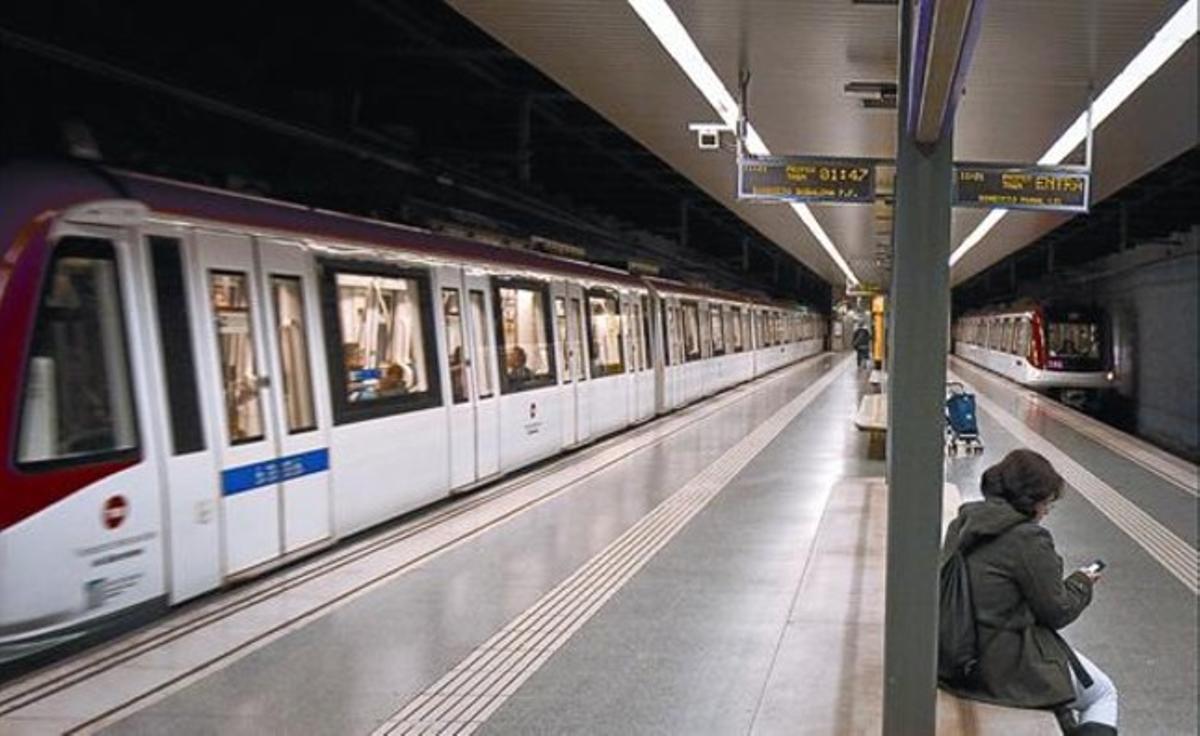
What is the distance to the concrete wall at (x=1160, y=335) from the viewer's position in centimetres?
1655

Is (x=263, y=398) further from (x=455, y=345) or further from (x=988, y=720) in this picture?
(x=988, y=720)

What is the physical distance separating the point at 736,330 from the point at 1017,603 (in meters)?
20.1

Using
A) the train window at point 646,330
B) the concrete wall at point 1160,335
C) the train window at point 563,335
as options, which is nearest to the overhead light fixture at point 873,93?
the train window at point 563,335

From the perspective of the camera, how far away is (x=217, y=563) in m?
4.99

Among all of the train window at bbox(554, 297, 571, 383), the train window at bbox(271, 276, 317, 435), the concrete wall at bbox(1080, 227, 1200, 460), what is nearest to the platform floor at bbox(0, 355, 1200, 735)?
the train window at bbox(271, 276, 317, 435)

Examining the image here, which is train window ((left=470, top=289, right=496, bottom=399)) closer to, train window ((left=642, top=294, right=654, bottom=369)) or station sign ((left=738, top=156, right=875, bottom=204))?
station sign ((left=738, top=156, right=875, bottom=204))

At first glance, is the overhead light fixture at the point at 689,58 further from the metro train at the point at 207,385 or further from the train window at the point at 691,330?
the train window at the point at 691,330

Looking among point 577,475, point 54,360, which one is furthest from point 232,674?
point 577,475

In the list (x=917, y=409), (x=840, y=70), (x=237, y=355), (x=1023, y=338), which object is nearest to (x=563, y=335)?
(x=840, y=70)

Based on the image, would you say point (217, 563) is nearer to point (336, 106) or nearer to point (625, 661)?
point (625, 661)

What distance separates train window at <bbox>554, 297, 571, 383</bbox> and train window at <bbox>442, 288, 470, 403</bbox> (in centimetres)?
236

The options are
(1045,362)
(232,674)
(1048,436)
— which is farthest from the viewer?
(1045,362)

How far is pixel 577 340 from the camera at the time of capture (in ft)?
35.9

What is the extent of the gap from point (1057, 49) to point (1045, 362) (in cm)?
1678
